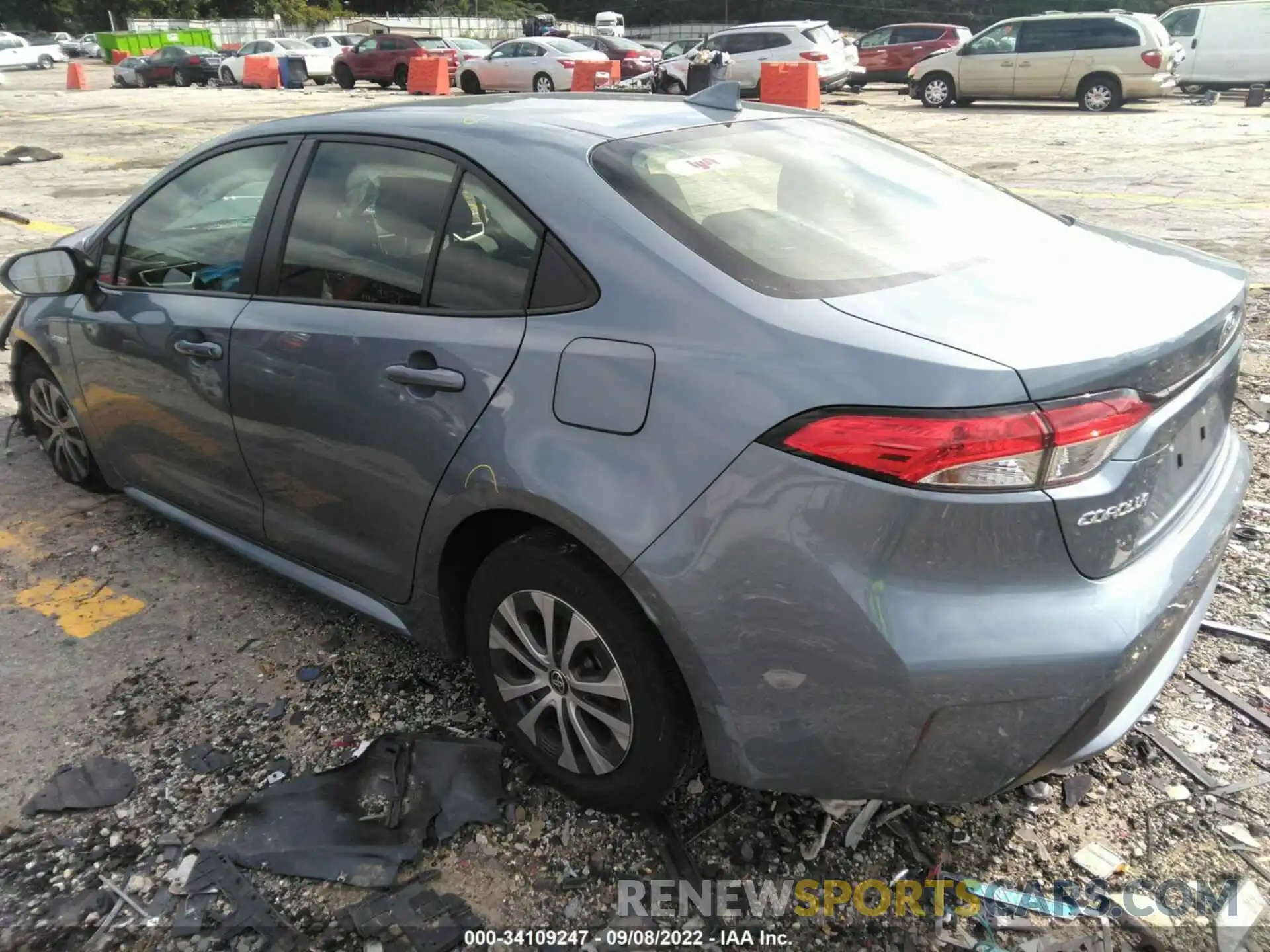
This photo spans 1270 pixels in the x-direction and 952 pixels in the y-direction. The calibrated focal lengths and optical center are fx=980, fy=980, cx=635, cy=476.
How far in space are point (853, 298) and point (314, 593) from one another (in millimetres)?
1907

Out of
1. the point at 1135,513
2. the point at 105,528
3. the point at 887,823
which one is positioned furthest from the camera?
the point at 105,528

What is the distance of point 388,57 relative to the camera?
1218 inches

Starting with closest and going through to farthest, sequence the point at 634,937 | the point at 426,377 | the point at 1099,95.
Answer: the point at 634,937 → the point at 426,377 → the point at 1099,95

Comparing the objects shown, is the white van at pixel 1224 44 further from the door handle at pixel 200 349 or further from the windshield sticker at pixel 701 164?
the door handle at pixel 200 349

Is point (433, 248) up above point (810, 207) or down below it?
below

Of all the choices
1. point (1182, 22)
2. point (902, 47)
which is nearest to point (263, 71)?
point (902, 47)

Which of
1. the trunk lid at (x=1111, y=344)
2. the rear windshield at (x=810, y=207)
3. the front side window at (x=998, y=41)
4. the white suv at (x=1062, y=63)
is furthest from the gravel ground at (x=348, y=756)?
the front side window at (x=998, y=41)

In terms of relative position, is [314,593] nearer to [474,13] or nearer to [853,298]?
[853,298]

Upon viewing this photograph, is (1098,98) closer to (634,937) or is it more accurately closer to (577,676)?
(577,676)

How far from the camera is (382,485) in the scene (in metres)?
2.63

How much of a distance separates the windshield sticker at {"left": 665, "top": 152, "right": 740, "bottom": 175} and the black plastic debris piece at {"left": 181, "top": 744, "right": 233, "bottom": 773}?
1.99 metres

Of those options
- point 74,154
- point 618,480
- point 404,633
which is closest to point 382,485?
point 404,633

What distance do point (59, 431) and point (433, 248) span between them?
2.57 meters

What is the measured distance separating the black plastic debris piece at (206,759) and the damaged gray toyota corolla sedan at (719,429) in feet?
1.80
